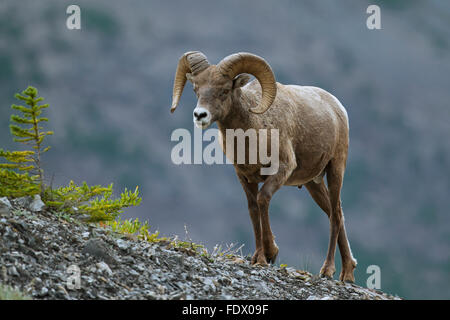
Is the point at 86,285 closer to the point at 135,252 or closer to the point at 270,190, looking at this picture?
the point at 135,252

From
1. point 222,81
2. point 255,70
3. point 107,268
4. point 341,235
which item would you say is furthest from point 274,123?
point 107,268

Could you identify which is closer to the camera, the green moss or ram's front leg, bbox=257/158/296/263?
the green moss

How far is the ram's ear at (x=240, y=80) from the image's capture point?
9.90 meters

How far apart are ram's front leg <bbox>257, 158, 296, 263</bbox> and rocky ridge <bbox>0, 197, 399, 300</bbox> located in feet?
1.44

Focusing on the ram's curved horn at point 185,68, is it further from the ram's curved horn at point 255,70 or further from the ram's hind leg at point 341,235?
the ram's hind leg at point 341,235

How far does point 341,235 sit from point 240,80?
437cm

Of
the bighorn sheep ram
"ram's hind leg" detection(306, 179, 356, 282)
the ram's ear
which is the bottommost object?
"ram's hind leg" detection(306, 179, 356, 282)

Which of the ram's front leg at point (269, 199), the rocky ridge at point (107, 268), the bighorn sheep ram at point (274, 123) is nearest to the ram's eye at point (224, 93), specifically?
the bighorn sheep ram at point (274, 123)

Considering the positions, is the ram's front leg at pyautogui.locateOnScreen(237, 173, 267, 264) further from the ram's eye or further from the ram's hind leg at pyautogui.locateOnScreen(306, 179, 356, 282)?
the ram's hind leg at pyautogui.locateOnScreen(306, 179, 356, 282)

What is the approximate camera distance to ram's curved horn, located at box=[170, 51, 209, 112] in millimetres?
10055

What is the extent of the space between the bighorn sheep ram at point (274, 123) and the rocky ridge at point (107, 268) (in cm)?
128

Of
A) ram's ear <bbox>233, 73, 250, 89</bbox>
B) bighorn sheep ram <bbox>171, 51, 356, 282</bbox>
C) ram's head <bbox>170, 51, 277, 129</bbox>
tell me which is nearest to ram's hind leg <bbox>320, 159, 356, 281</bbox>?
bighorn sheep ram <bbox>171, 51, 356, 282</bbox>
